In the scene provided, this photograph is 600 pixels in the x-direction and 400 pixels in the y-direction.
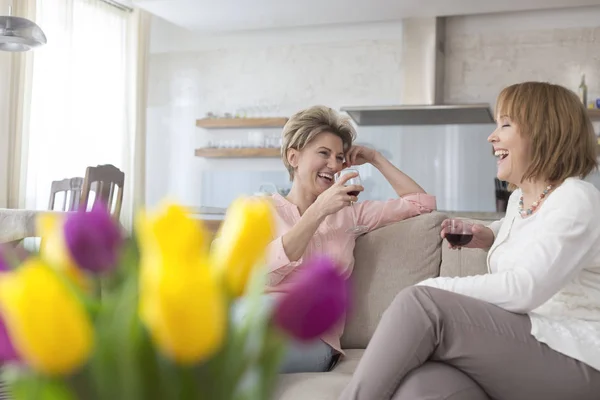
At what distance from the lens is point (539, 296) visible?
171cm

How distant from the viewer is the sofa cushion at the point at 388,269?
227 centimetres

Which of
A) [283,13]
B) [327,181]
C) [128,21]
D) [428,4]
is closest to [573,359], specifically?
[327,181]

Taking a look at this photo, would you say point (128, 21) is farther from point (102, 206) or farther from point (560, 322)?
point (102, 206)

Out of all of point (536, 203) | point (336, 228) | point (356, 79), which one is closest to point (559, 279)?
point (536, 203)

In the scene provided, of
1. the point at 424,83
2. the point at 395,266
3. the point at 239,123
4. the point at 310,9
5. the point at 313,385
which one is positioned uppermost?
the point at 310,9

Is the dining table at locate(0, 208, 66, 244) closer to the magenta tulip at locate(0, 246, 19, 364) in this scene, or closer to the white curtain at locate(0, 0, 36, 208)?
the white curtain at locate(0, 0, 36, 208)

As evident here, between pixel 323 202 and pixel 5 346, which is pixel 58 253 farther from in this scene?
pixel 323 202

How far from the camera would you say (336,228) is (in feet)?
7.62

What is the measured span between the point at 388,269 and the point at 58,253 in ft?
6.55

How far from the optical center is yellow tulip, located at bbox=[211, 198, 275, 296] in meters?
0.34

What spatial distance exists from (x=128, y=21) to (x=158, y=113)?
0.99m

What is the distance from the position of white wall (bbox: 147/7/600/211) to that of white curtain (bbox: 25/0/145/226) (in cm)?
58

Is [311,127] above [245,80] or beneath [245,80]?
beneath

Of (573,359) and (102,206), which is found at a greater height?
(102,206)
